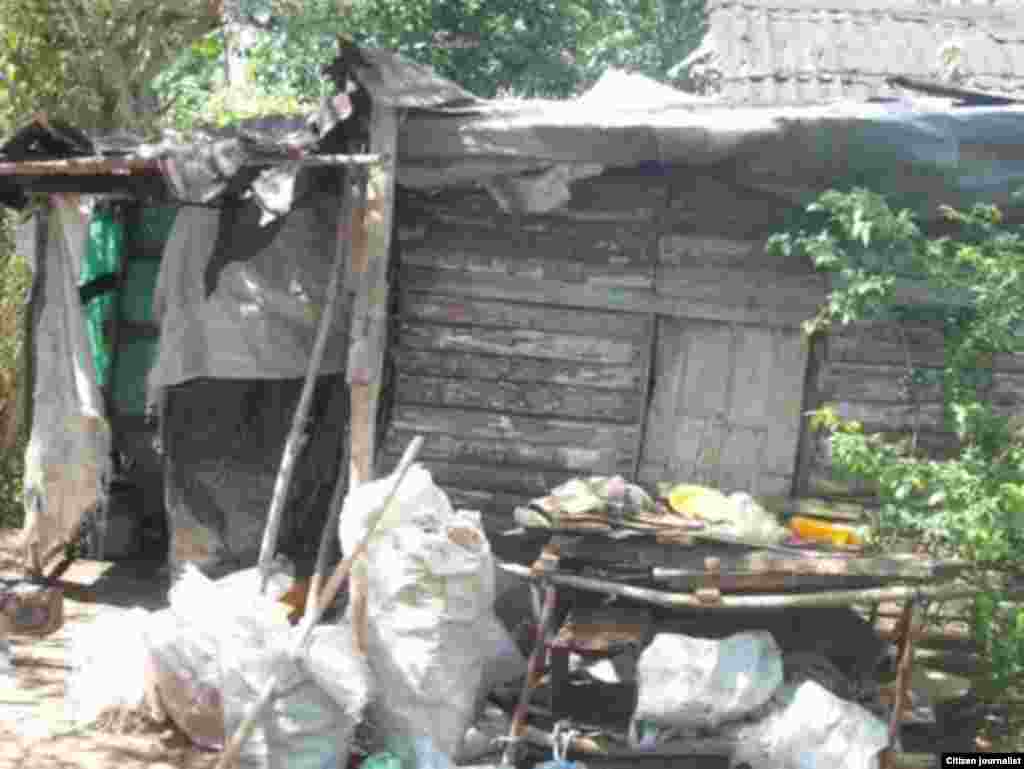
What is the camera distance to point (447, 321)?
23.8 ft

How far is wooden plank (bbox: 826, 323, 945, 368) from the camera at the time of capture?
7148 millimetres

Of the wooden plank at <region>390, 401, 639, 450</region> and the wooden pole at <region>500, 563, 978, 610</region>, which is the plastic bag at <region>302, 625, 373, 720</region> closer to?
the wooden pole at <region>500, 563, 978, 610</region>

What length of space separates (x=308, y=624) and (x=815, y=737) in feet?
6.84

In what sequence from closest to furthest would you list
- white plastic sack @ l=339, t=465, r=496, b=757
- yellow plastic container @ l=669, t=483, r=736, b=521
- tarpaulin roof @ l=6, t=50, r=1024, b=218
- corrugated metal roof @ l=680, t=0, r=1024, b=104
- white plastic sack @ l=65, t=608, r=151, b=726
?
white plastic sack @ l=339, t=465, r=496, b=757 → white plastic sack @ l=65, t=608, r=151, b=726 → yellow plastic container @ l=669, t=483, r=736, b=521 → tarpaulin roof @ l=6, t=50, r=1024, b=218 → corrugated metal roof @ l=680, t=0, r=1024, b=104

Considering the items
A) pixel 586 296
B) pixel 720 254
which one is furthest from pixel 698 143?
pixel 586 296

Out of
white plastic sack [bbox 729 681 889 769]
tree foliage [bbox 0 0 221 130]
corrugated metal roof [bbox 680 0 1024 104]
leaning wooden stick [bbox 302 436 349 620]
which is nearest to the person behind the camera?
white plastic sack [bbox 729 681 889 769]

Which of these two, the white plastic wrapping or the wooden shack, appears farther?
the wooden shack

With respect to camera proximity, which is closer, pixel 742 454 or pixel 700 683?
pixel 700 683

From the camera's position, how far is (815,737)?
5520 mm

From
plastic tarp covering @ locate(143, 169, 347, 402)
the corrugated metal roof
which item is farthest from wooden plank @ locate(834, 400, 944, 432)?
the corrugated metal roof

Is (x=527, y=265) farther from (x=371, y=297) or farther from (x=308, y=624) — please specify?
(x=308, y=624)

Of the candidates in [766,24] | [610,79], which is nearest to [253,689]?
[610,79]

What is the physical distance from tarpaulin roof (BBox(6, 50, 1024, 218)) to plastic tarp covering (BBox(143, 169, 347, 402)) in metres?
0.57

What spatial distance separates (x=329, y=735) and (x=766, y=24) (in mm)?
7740
